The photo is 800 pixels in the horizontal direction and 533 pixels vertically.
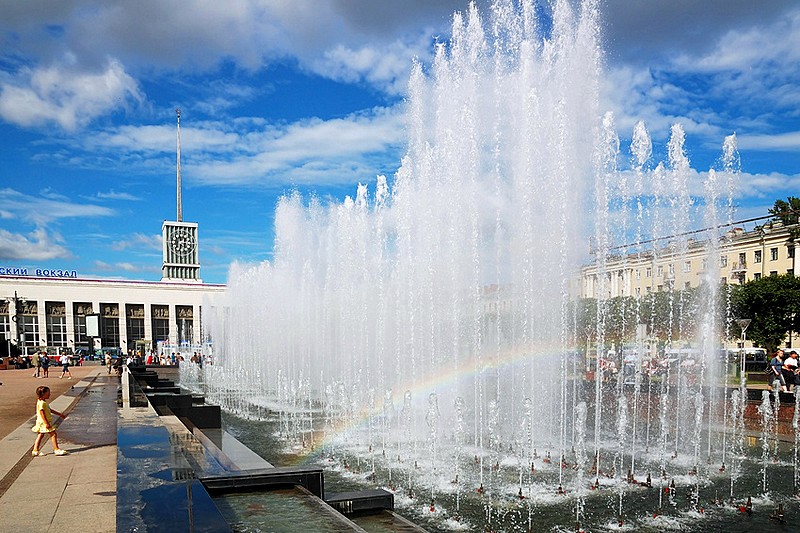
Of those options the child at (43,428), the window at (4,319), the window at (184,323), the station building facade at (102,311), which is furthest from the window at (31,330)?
the child at (43,428)

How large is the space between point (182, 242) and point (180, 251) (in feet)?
5.05

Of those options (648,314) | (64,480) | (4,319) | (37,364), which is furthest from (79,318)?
(64,480)

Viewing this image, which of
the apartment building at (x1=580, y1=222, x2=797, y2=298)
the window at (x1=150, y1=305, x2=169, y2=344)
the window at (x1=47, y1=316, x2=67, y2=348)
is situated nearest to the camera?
the apartment building at (x1=580, y1=222, x2=797, y2=298)

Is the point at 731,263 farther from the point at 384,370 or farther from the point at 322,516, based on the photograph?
the point at 322,516

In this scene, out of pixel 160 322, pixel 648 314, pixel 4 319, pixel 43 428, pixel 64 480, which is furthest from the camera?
pixel 160 322

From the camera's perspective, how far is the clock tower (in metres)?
98.1

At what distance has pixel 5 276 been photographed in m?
69.2

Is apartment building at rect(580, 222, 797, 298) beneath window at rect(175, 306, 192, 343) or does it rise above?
above

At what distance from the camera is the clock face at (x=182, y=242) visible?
9850 cm

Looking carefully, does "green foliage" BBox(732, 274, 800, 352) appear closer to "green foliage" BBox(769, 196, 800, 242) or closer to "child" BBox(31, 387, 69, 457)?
"green foliage" BBox(769, 196, 800, 242)

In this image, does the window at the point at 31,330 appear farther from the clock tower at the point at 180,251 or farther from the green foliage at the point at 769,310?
the green foliage at the point at 769,310

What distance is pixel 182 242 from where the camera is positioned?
9938 centimetres

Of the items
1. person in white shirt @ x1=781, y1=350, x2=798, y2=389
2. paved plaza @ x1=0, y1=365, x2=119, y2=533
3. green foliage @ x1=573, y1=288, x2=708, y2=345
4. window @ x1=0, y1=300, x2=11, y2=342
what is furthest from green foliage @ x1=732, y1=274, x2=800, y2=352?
window @ x1=0, y1=300, x2=11, y2=342

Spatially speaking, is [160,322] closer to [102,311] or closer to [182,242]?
[102,311]
